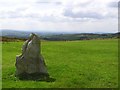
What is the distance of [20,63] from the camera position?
22.2 meters

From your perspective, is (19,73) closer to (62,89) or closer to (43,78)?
(43,78)

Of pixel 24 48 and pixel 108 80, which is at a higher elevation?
pixel 24 48

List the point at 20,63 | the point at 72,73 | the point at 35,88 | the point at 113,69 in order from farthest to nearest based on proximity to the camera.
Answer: the point at 113,69 → the point at 72,73 → the point at 20,63 → the point at 35,88

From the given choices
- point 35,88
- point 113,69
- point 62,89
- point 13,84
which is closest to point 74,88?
point 62,89

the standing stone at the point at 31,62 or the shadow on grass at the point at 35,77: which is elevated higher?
the standing stone at the point at 31,62

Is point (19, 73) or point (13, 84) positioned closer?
Answer: point (13, 84)

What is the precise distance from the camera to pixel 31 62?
22.3 metres

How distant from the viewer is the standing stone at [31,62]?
22188 mm

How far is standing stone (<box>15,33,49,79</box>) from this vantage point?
2219 cm

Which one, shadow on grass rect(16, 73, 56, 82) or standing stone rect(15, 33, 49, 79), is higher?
standing stone rect(15, 33, 49, 79)

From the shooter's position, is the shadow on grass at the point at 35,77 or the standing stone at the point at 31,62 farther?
the standing stone at the point at 31,62

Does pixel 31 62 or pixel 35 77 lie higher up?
pixel 31 62

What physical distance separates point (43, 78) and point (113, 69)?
27.4ft

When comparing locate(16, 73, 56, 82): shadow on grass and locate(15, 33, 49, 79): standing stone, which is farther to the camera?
locate(15, 33, 49, 79): standing stone
